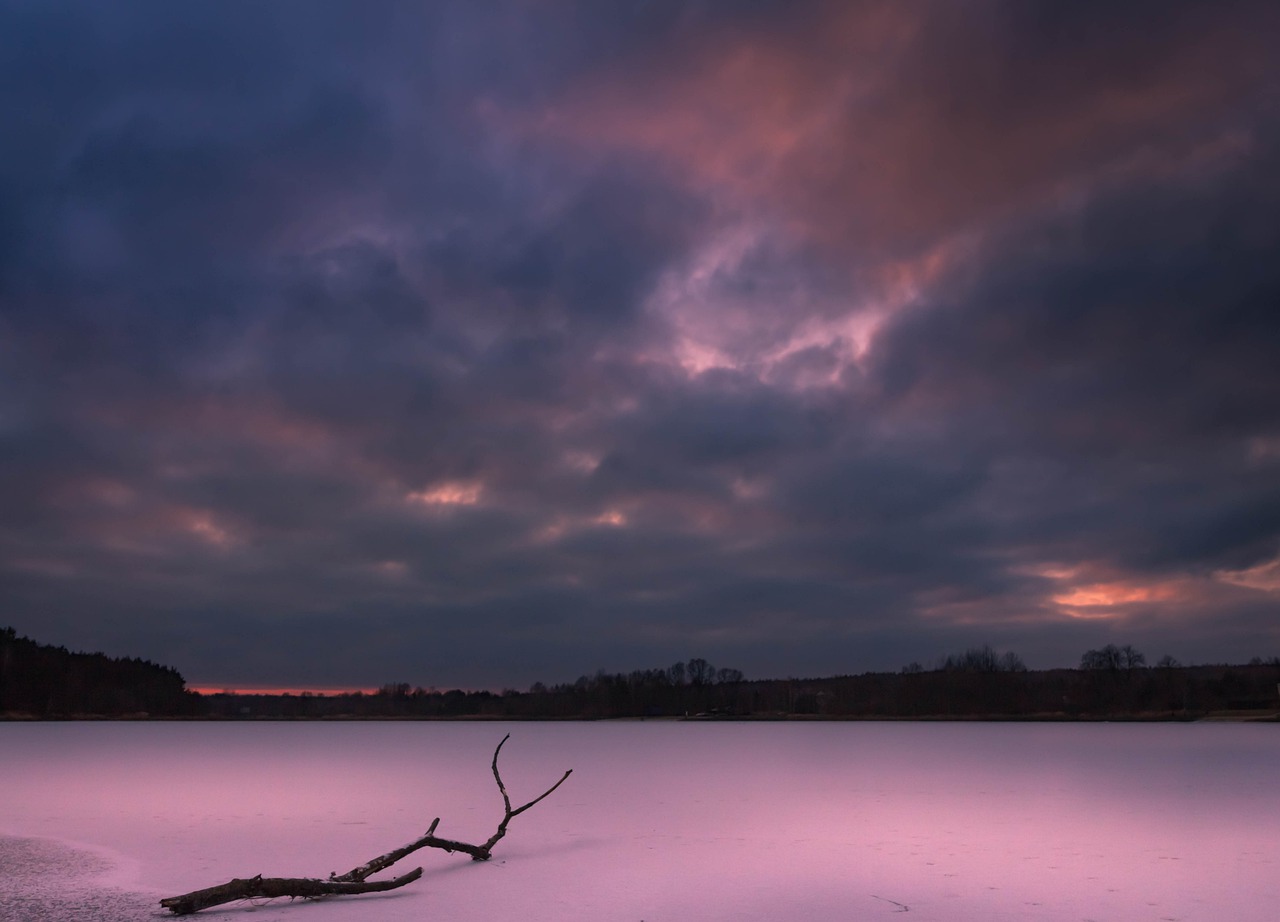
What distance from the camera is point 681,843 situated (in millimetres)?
15352

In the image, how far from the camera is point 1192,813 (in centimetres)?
1984

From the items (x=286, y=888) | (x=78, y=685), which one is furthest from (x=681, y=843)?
(x=78, y=685)

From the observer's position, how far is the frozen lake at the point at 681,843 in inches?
415

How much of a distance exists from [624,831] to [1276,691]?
13604 cm

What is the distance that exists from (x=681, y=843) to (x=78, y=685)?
14537 cm

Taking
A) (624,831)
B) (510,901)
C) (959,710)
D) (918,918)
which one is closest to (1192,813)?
(624,831)

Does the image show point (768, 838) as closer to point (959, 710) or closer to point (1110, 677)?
point (959, 710)

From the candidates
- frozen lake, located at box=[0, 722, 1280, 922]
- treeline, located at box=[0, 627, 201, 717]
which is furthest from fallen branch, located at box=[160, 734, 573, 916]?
treeline, located at box=[0, 627, 201, 717]

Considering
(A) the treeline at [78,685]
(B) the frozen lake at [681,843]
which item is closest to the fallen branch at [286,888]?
(B) the frozen lake at [681,843]

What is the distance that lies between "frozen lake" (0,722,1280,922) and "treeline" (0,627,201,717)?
11868 centimetres

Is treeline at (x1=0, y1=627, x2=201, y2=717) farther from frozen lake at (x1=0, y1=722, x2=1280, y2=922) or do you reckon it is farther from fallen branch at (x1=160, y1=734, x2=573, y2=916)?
fallen branch at (x1=160, y1=734, x2=573, y2=916)

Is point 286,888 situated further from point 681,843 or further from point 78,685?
point 78,685

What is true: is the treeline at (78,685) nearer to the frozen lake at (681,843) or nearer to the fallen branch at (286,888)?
the frozen lake at (681,843)

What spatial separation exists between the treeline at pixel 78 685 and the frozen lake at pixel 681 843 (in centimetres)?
11868
